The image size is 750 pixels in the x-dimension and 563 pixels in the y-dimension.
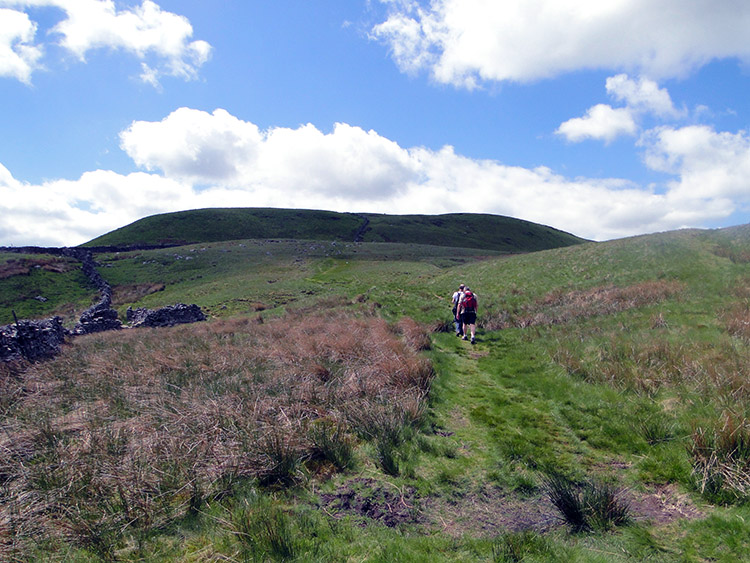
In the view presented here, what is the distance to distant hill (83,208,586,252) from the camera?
5025 inches

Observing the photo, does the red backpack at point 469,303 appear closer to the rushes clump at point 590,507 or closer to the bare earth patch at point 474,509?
the bare earth patch at point 474,509

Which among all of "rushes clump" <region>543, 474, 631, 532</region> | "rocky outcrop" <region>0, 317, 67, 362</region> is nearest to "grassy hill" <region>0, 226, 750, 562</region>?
"rushes clump" <region>543, 474, 631, 532</region>

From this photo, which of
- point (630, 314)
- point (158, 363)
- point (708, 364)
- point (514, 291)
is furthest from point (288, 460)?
point (514, 291)

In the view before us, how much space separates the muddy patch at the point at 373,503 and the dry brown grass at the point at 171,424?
2.01 ft

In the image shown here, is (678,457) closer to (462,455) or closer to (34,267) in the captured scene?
(462,455)

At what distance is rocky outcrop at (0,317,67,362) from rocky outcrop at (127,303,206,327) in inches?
598

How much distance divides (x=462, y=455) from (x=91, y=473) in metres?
5.53

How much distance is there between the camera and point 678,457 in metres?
5.75

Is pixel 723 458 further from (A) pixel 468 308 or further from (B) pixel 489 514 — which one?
(A) pixel 468 308

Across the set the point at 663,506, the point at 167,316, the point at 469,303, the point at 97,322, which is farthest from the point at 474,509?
the point at 97,322

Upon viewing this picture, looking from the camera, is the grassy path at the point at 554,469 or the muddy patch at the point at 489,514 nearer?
the grassy path at the point at 554,469

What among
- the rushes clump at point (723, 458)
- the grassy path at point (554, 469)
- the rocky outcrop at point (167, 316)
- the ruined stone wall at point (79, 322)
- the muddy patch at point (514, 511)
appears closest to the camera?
the grassy path at point (554, 469)

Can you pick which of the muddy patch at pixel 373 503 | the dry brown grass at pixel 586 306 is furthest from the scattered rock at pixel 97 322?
the muddy patch at pixel 373 503

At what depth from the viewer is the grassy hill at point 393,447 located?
4.32 m
